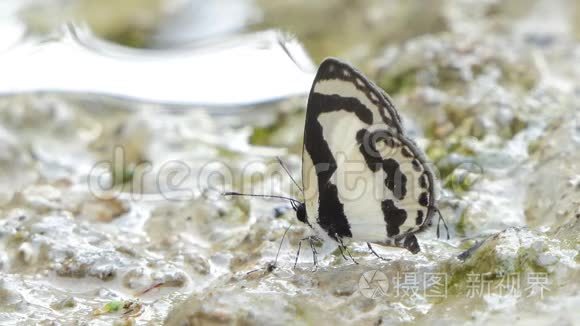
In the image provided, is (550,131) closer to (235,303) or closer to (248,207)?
(248,207)

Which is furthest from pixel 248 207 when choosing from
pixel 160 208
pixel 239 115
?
pixel 239 115
